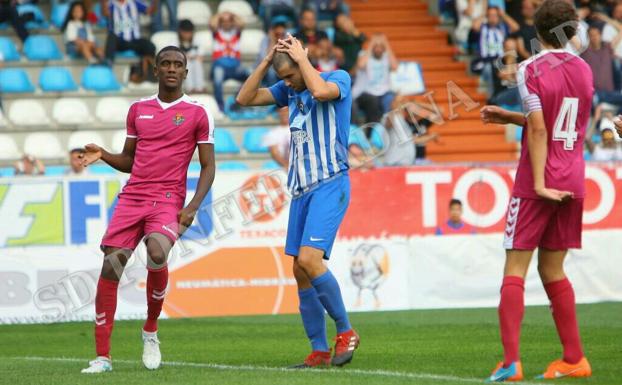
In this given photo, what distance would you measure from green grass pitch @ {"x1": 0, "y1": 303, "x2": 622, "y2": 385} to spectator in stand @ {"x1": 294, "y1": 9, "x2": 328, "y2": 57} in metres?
6.67

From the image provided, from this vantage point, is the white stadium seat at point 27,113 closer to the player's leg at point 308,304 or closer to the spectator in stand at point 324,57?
the spectator in stand at point 324,57

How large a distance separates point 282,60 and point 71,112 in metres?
11.8

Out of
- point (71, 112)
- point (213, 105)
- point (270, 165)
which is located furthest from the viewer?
point (213, 105)

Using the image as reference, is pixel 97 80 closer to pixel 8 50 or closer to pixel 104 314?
pixel 8 50

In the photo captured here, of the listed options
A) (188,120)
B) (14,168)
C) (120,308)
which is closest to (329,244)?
(188,120)

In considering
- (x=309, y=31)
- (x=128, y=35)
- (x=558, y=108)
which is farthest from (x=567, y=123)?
(x=128, y=35)

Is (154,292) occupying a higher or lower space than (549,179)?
lower

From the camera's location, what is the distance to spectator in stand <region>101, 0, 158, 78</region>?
20.5 metres

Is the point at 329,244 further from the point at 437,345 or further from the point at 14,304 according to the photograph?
the point at 14,304

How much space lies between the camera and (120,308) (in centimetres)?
Result: 1518

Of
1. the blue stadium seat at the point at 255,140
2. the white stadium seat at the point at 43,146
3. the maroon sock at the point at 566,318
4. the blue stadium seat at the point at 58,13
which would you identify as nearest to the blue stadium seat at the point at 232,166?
the blue stadium seat at the point at 255,140

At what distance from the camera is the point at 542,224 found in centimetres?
784

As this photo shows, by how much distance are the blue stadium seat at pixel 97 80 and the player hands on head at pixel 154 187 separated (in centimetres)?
1139

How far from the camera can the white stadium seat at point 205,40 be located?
21.6 metres
